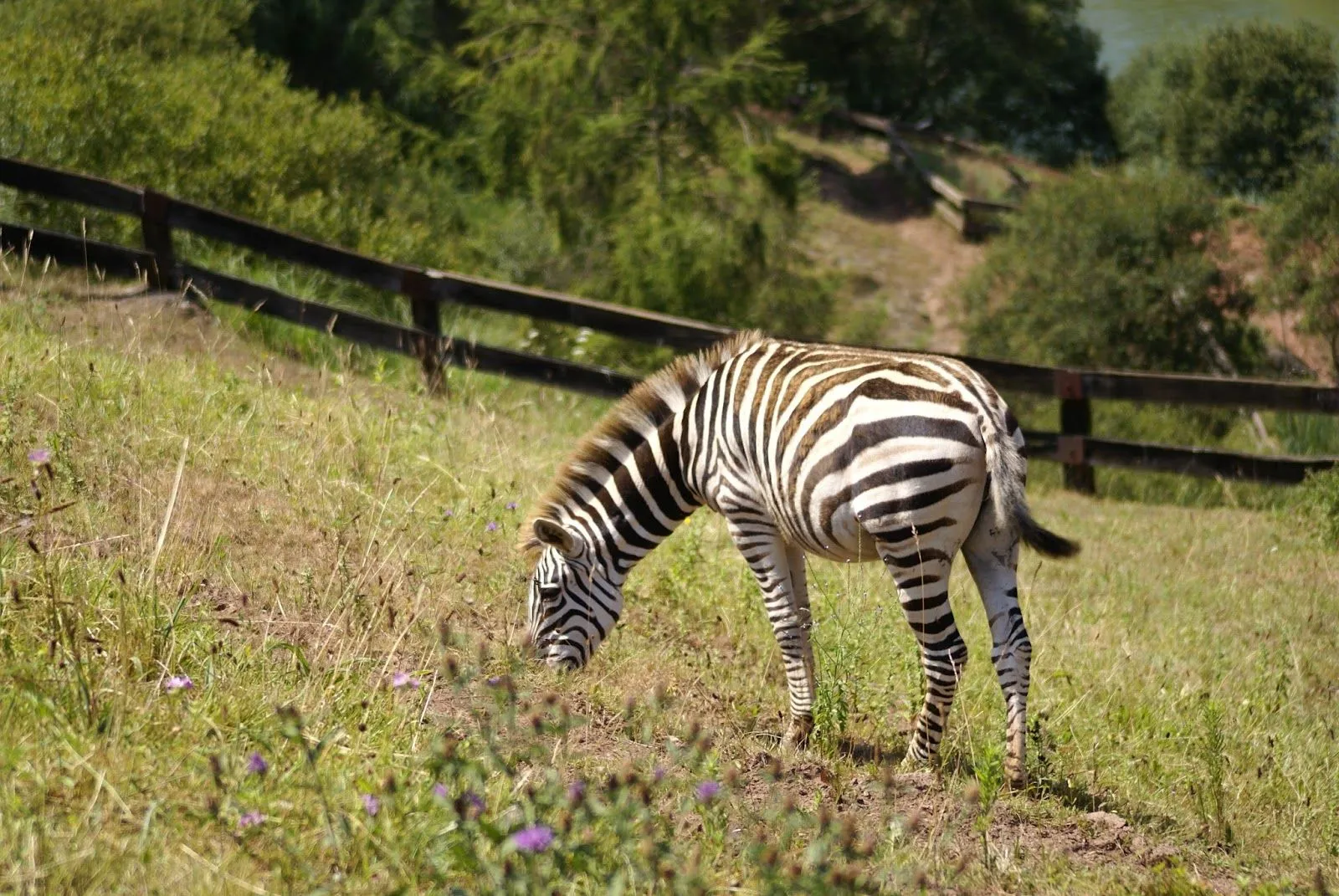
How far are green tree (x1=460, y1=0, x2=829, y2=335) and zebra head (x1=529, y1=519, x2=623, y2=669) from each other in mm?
14538

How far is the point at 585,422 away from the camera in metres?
10.1

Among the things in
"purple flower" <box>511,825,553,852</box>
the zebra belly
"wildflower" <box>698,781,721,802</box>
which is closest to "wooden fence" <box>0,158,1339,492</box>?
the zebra belly

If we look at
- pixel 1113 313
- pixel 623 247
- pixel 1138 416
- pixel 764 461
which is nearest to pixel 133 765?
pixel 764 461

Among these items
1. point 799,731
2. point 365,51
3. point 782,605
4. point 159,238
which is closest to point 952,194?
point 365,51

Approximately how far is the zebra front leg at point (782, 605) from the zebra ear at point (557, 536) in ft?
2.15

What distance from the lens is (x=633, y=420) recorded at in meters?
5.52

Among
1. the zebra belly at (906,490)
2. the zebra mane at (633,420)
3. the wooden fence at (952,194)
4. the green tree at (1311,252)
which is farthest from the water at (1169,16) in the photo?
the zebra belly at (906,490)

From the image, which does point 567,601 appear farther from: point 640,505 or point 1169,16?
point 1169,16

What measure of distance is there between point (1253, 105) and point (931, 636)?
3023cm

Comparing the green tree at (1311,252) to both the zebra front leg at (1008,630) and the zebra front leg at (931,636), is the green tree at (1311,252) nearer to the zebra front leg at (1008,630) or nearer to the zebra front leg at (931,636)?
the zebra front leg at (1008,630)

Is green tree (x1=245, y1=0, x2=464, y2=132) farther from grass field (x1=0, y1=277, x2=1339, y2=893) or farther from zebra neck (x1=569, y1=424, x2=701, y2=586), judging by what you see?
zebra neck (x1=569, y1=424, x2=701, y2=586)

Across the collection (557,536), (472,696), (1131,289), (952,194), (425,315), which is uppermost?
(952,194)

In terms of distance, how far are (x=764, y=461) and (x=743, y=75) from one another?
17.2 m

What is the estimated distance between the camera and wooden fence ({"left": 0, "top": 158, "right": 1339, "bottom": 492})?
9102mm
